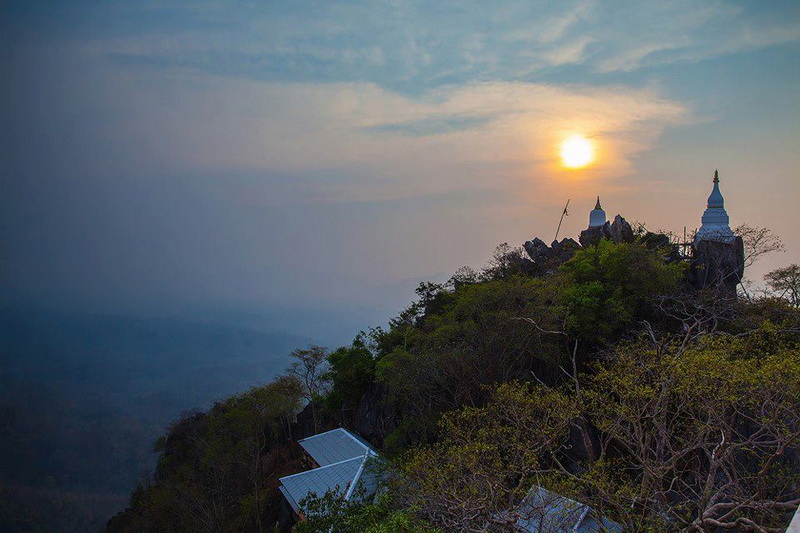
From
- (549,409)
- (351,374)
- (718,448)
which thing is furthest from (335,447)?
(718,448)

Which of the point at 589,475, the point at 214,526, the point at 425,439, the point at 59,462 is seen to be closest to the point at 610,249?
the point at 425,439

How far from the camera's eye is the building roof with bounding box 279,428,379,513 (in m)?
20.1

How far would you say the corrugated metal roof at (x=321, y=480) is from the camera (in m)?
21.2

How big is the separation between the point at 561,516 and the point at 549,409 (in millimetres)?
2728

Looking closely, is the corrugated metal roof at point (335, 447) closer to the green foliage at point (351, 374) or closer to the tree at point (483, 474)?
the green foliage at point (351, 374)

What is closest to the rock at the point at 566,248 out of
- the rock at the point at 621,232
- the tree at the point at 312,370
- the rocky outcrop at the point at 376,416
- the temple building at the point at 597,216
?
the rock at the point at 621,232

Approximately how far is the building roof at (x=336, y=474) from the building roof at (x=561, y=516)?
688 centimetres

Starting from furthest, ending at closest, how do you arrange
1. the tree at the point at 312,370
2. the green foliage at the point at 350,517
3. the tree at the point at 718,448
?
the tree at the point at 312,370
the green foliage at the point at 350,517
the tree at the point at 718,448

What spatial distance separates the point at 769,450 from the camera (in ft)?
43.0

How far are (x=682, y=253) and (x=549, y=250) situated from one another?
721cm

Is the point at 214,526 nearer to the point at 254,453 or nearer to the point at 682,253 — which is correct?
the point at 254,453

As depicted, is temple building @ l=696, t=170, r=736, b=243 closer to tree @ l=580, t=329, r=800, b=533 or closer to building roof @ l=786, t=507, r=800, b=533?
tree @ l=580, t=329, r=800, b=533

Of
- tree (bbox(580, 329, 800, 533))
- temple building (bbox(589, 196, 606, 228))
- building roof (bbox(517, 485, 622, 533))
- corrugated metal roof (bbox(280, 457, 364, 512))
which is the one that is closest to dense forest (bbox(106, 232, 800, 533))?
tree (bbox(580, 329, 800, 533))

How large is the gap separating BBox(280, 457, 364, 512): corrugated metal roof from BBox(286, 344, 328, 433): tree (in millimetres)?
12243
